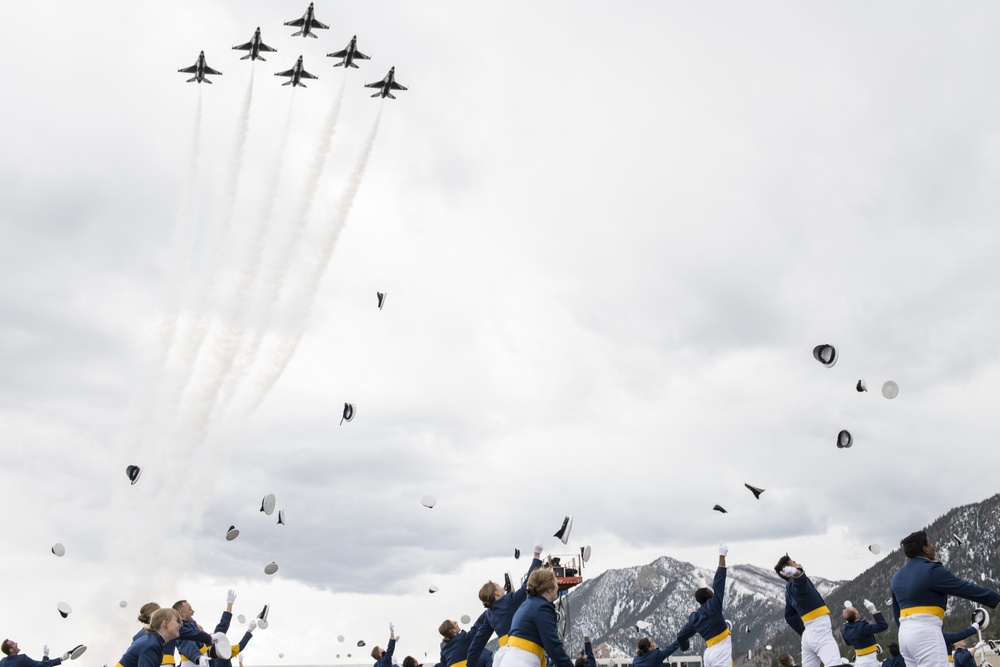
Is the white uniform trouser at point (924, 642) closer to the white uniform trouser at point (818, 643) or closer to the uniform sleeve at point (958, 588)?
the uniform sleeve at point (958, 588)

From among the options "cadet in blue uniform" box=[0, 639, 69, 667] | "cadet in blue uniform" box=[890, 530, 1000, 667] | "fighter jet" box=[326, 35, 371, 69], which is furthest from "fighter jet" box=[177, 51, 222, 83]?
"cadet in blue uniform" box=[890, 530, 1000, 667]

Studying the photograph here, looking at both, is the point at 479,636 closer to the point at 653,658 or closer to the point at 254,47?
the point at 653,658

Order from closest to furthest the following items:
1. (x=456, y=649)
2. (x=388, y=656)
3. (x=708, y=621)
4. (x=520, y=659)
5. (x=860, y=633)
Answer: (x=520, y=659)
(x=708, y=621)
(x=860, y=633)
(x=456, y=649)
(x=388, y=656)

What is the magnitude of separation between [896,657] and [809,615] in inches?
162

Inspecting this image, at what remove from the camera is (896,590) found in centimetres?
1180

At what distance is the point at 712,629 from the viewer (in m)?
16.8

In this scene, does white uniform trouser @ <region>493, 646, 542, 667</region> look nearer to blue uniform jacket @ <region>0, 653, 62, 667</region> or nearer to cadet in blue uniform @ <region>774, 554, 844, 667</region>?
cadet in blue uniform @ <region>774, 554, 844, 667</region>

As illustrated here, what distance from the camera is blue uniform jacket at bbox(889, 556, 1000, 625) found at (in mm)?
11125

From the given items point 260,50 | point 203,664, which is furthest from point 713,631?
point 260,50

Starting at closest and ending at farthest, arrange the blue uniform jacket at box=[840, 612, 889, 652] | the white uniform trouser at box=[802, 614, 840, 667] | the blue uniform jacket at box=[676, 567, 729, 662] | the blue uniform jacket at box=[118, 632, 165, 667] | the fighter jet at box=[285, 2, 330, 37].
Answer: the blue uniform jacket at box=[118, 632, 165, 667] < the white uniform trouser at box=[802, 614, 840, 667] < the blue uniform jacket at box=[676, 567, 729, 662] < the blue uniform jacket at box=[840, 612, 889, 652] < the fighter jet at box=[285, 2, 330, 37]

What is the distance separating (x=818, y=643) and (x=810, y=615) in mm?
501

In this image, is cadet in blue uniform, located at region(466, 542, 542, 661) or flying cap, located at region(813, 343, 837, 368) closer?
cadet in blue uniform, located at region(466, 542, 542, 661)

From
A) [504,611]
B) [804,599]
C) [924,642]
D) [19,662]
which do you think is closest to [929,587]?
[924,642]

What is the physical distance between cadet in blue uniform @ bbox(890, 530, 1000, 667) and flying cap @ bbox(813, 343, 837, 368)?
1244 cm
